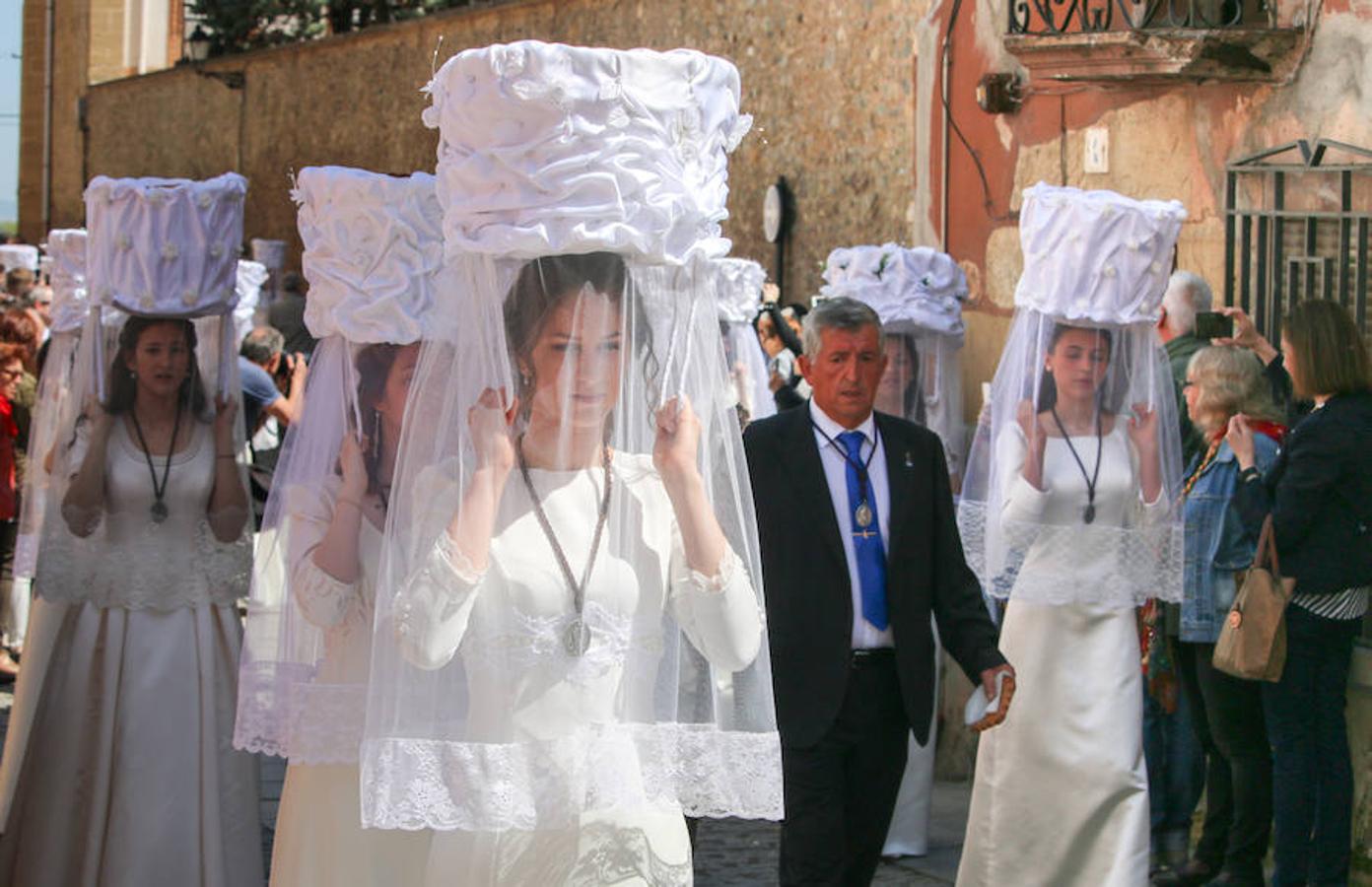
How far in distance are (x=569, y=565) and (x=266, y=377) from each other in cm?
794

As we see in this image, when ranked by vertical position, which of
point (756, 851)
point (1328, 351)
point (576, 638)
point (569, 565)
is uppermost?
point (1328, 351)

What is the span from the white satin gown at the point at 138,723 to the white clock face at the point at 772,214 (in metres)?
8.29

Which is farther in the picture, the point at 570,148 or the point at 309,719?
the point at 309,719

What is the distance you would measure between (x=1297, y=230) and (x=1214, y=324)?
635 millimetres

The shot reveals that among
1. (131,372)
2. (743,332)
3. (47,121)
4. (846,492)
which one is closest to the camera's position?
(846,492)

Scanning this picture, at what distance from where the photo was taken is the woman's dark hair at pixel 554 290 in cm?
385

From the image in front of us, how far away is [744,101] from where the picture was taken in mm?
14680

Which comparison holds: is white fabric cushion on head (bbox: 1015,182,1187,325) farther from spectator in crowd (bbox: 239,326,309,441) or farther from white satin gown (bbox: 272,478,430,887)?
spectator in crowd (bbox: 239,326,309,441)

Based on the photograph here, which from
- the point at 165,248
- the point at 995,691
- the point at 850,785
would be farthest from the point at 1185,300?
the point at 165,248

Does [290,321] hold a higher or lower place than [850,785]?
higher

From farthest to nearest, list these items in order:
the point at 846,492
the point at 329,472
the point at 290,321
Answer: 1. the point at 290,321
2. the point at 846,492
3. the point at 329,472

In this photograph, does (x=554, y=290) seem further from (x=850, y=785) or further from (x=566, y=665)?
(x=850, y=785)

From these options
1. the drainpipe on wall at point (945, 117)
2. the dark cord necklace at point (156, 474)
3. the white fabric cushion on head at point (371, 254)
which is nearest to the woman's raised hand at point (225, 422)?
the dark cord necklace at point (156, 474)

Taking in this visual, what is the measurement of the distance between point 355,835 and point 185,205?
2.40m
